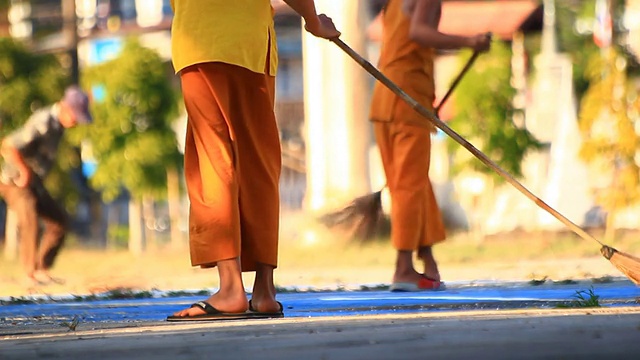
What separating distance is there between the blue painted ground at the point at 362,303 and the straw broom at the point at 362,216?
33.8 inches

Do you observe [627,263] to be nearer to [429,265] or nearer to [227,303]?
[227,303]

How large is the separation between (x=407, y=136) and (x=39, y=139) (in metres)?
4.89

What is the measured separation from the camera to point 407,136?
28.1ft

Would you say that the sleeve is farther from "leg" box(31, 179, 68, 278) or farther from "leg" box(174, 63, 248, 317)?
"leg" box(174, 63, 248, 317)

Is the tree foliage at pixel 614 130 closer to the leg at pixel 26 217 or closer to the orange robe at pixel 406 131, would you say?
the leg at pixel 26 217

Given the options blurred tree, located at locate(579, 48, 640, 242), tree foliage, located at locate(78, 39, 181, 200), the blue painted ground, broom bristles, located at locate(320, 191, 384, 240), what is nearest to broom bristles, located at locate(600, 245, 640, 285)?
the blue painted ground

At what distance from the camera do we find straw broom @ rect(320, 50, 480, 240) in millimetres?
9312

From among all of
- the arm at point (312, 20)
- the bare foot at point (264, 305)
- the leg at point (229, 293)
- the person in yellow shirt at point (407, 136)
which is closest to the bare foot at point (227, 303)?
the leg at point (229, 293)

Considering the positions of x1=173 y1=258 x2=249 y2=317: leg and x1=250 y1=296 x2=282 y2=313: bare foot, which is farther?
x1=250 y1=296 x2=282 y2=313: bare foot

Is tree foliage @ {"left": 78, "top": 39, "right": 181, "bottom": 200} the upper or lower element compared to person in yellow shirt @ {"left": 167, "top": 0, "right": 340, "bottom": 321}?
upper

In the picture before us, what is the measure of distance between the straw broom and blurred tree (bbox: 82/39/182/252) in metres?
15.8

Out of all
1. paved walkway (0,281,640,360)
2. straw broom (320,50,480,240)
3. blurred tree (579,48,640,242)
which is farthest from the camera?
blurred tree (579,48,640,242)

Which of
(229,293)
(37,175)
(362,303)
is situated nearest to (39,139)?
(37,175)

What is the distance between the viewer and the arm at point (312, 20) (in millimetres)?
6453
